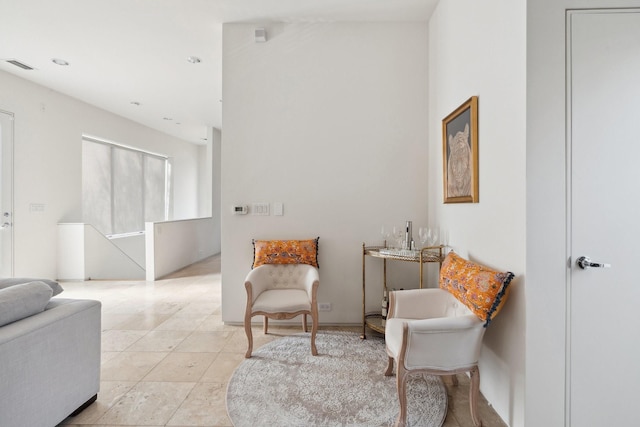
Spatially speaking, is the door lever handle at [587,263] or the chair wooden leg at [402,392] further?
the chair wooden leg at [402,392]

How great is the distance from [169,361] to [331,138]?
242 centimetres

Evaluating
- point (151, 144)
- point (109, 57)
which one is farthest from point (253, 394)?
point (151, 144)

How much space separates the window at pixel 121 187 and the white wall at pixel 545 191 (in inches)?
259

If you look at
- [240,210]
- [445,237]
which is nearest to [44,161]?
[240,210]

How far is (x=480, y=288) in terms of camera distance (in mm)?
1714

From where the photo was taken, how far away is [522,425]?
161 cm

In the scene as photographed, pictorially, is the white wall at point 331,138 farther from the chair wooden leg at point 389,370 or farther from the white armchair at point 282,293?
the chair wooden leg at point 389,370

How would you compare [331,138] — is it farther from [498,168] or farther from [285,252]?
[498,168]

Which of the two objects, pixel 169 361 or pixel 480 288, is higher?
pixel 480 288

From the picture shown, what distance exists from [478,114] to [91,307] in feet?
8.87

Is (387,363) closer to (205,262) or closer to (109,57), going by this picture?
(109,57)

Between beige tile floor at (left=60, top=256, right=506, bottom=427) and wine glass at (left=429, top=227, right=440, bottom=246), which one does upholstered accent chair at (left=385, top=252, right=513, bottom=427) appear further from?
wine glass at (left=429, top=227, right=440, bottom=246)

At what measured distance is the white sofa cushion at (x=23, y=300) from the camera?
5.00 feet

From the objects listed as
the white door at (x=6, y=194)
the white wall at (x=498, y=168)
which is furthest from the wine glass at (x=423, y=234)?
the white door at (x=6, y=194)
